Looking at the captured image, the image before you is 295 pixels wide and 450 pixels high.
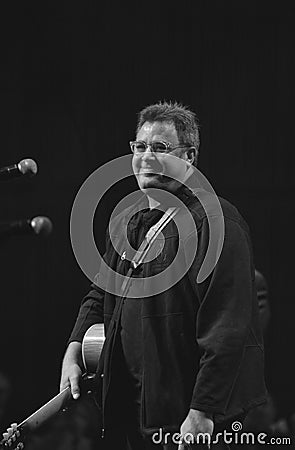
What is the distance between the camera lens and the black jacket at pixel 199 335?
1.69 m

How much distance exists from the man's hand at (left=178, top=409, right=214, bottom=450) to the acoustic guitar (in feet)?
0.99

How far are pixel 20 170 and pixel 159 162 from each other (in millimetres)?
694

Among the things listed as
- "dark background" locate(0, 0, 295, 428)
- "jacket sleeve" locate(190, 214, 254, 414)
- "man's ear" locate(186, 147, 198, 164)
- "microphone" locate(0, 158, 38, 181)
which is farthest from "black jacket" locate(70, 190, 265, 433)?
"dark background" locate(0, 0, 295, 428)

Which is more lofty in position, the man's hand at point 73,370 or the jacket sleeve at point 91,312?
the jacket sleeve at point 91,312

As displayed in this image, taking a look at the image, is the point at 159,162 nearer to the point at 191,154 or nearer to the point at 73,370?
the point at 191,154

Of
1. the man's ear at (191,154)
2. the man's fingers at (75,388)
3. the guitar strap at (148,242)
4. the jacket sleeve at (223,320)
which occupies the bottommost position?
the man's fingers at (75,388)

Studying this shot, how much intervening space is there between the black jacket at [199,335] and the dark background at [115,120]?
1149 millimetres

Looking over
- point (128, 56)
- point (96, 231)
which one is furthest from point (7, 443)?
point (128, 56)

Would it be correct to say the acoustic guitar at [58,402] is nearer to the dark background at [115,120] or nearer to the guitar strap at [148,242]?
the guitar strap at [148,242]

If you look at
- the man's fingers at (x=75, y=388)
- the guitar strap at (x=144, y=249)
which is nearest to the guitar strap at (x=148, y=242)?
the guitar strap at (x=144, y=249)

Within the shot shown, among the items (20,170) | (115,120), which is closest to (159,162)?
(20,170)

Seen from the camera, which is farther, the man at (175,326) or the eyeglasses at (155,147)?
the eyeglasses at (155,147)

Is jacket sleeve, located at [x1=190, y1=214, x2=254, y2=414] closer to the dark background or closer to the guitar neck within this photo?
the guitar neck

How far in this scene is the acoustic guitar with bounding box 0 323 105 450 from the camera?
1.65 metres
